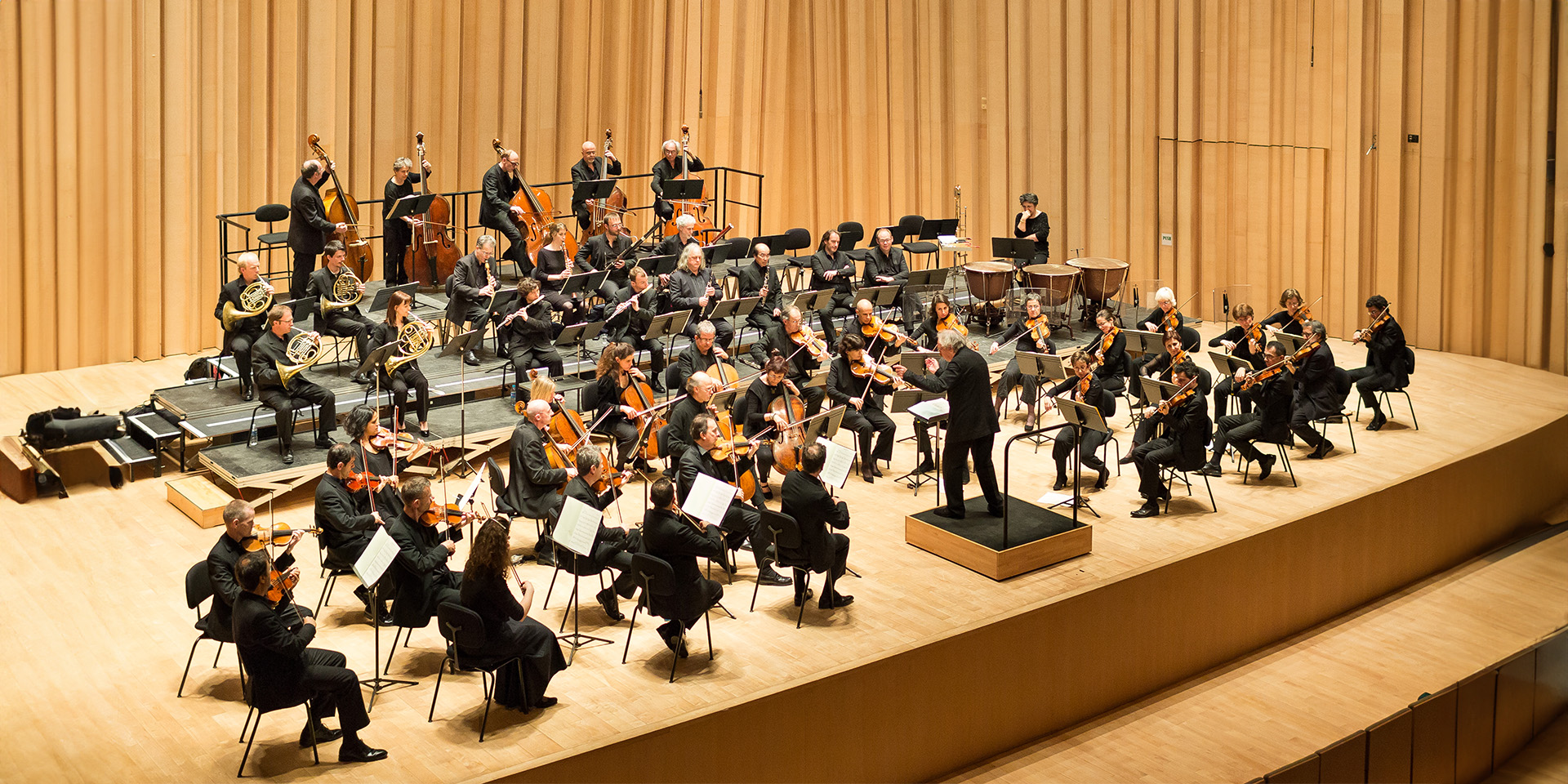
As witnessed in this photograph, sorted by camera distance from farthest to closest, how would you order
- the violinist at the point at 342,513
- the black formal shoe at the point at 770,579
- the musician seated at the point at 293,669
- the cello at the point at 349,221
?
the cello at the point at 349,221 < the black formal shoe at the point at 770,579 < the violinist at the point at 342,513 < the musician seated at the point at 293,669

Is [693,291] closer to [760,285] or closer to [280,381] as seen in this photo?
[760,285]

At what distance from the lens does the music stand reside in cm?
938

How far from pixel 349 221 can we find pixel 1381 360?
7965 millimetres

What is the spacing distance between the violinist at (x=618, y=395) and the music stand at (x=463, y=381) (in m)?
0.87

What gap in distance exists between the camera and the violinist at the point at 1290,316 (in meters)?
10.7

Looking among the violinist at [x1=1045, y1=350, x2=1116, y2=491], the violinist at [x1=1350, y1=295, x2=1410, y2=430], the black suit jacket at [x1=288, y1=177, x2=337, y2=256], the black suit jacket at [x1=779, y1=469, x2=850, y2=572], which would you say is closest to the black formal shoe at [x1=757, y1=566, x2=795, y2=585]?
the black suit jacket at [x1=779, y1=469, x2=850, y2=572]

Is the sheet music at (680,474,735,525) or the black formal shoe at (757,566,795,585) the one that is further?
the black formal shoe at (757,566,795,585)

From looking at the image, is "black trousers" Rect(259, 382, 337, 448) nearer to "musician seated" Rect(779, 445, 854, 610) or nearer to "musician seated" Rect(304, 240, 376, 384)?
"musician seated" Rect(304, 240, 376, 384)

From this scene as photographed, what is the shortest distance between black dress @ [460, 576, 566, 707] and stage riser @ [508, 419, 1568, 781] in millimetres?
888

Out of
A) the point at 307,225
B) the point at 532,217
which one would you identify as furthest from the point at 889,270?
the point at 307,225

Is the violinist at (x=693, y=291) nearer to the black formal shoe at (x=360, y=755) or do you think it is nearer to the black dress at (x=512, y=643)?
the black dress at (x=512, y=643)

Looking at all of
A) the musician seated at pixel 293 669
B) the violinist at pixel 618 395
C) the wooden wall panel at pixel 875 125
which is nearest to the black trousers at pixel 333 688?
the musician seated at pixel 293 669

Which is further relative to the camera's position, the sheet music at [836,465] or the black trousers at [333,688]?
the sheet music at [836,465]

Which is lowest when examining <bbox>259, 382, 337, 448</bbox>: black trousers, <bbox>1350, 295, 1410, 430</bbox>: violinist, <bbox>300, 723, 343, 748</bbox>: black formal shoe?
<bbox>300, 723, 343, 748</bbox>: black formal shoe
